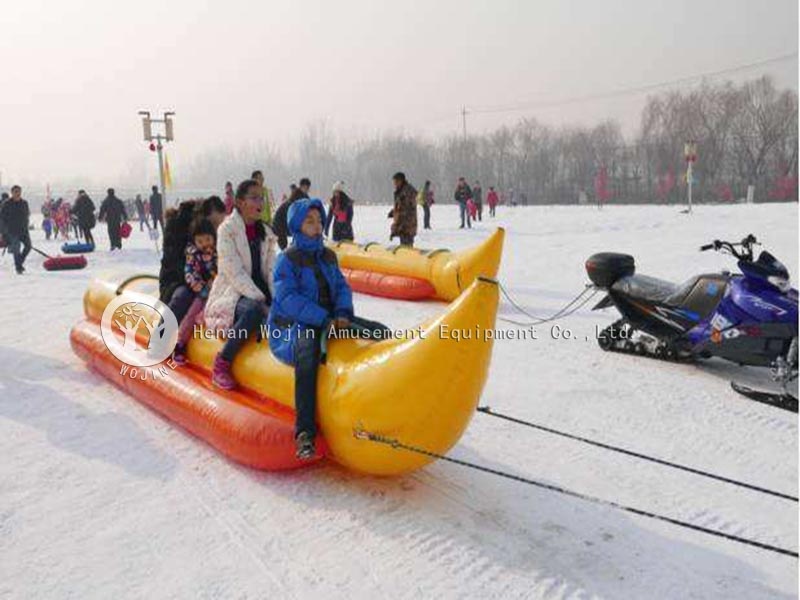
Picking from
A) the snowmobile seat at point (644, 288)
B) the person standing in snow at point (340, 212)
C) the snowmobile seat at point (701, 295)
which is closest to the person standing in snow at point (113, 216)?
the person standing in snow at point (340, 212)

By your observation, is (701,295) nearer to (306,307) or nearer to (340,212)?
(306,307)

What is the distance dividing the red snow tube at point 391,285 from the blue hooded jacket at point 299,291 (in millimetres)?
4357

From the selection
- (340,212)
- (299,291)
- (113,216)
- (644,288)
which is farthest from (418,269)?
(113,216)

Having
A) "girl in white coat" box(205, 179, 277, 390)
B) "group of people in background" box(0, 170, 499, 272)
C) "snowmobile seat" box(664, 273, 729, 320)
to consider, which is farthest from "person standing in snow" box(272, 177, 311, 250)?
"snowmobile seat" box(664, 273, 729, 320)

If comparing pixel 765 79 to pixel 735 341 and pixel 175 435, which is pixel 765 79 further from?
pixel 175 435

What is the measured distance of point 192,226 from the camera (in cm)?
504

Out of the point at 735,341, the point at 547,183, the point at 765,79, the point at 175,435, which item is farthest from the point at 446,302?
the point at 547,183

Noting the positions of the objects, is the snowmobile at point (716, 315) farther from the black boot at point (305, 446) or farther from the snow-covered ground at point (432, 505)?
the black boot at point (305, 446)

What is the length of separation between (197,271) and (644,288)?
146 inches

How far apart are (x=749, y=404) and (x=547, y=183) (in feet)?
174

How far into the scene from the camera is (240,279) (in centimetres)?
428

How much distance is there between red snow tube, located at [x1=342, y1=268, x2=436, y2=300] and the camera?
8.13 m

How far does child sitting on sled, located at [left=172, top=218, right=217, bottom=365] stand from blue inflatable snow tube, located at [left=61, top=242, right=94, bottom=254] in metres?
10.5

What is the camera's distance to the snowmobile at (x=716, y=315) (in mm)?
4781
